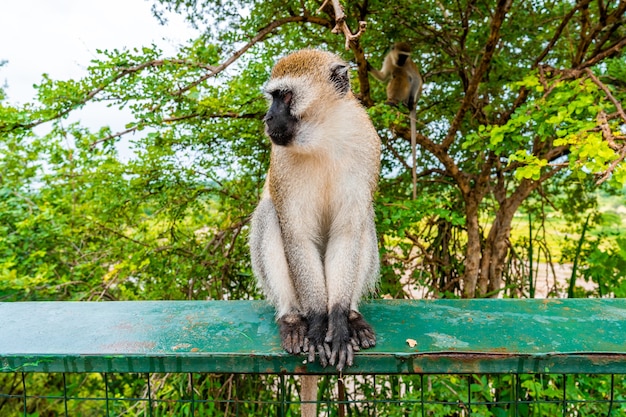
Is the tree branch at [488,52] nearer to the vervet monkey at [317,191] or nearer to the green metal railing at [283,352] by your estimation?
the vervet monkey at [317,191]

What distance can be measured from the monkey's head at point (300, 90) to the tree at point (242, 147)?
1.37 meters

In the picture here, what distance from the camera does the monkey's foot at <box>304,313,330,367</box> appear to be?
1.92 meters

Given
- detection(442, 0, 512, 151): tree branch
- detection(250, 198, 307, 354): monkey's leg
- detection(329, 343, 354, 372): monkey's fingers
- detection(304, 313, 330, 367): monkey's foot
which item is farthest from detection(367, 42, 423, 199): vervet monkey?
detection(329, 343, 354, 372): monkey's fingers

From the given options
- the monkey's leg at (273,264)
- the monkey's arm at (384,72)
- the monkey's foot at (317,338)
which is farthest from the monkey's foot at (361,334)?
the monkey's arm at (384,72)

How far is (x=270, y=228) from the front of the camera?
8.87 feet

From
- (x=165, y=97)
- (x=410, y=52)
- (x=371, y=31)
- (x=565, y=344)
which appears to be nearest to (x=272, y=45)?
(x=371, y=31)

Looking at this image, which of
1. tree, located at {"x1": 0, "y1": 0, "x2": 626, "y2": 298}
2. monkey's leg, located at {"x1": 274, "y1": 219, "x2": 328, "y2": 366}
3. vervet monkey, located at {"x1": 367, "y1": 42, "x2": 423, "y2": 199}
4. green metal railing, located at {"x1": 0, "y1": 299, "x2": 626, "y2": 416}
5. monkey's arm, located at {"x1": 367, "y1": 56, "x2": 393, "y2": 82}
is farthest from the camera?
monkey's arm, located at {"x1": 367, "y1": 56, "x2": 393, "y2": 82}

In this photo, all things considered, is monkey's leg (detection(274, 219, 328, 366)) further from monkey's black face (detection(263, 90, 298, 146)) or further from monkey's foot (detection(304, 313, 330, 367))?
monkey's black face (detection(263, 90, 298, 146))

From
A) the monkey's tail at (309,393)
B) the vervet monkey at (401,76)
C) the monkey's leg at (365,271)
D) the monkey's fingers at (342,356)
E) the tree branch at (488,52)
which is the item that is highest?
the vervet monkey at (401,76)

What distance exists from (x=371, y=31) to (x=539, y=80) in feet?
5.93

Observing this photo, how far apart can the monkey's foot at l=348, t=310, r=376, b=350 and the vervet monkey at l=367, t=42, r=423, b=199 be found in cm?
408

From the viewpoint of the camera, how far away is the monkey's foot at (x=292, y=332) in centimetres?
193

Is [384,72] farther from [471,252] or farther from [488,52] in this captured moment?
[471,252]

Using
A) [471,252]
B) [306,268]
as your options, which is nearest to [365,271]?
[306,268]
